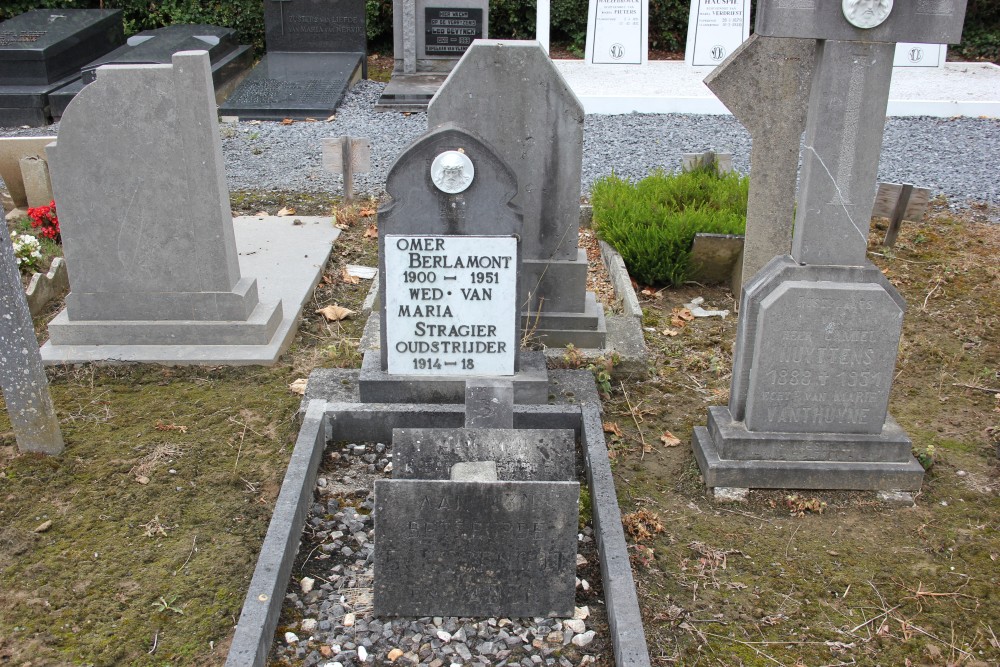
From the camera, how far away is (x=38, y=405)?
159 inches

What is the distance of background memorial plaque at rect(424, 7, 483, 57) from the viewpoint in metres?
11.8

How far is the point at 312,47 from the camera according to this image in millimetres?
12609

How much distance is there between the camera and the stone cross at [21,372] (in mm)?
3842

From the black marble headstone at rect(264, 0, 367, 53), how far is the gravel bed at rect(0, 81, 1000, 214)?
2168 mm

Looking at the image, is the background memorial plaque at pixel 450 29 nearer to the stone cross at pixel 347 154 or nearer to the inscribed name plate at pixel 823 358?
the stone cross at pixel 347 154

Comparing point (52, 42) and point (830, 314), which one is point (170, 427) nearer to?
point (830, 314)

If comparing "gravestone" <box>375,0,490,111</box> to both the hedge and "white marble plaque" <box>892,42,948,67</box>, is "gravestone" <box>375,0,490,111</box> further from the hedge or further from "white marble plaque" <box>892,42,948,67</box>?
"white marble plaque" <box>892,42,948,67</box>

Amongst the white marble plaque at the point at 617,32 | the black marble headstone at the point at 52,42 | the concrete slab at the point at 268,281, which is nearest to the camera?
the concrete slab at the point at 268,281

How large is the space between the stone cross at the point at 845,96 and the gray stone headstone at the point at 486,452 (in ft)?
4.56

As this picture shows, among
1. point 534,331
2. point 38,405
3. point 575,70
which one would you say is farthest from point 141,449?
point 575,70

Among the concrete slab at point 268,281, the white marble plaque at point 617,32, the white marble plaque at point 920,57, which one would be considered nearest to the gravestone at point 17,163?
the concrete slab at point 268,281

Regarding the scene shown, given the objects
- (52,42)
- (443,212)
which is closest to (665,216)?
(443,212)

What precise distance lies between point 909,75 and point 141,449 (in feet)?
35.1

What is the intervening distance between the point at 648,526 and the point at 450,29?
9.59 metres
